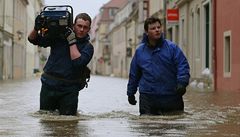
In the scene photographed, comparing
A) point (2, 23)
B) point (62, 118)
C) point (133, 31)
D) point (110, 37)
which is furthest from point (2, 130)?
point (110, 37)

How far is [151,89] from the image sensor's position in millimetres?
9203

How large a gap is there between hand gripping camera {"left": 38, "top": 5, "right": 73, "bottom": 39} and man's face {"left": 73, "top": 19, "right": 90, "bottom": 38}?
0.31 ft

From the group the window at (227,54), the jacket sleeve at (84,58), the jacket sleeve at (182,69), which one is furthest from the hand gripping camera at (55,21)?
the window at (227,54)

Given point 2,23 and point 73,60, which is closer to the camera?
point 73,60

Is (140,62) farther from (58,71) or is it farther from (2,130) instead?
(2,130)

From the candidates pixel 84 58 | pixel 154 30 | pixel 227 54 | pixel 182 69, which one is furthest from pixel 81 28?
pixel 227 54

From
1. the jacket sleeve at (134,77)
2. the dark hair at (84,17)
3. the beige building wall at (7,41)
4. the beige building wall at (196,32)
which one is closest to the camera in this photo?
the dark hair at (84,17)

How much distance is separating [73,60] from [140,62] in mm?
1078

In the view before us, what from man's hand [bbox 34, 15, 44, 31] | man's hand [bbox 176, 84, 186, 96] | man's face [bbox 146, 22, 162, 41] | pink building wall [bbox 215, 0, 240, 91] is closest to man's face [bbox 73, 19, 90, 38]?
man's hand [bbox 34, 15, 44, 31]

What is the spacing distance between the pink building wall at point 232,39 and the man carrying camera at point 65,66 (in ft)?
50.3

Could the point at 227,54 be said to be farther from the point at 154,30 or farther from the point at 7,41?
the point at 7,41

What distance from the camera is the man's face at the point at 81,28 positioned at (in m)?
8.79

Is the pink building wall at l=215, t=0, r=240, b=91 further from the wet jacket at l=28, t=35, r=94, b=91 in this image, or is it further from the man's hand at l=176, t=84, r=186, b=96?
the wet jacket at l=28, t=35, r=94, b=91

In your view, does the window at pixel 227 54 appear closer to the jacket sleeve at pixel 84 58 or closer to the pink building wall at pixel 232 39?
the pink building wall at pixel 232 39
